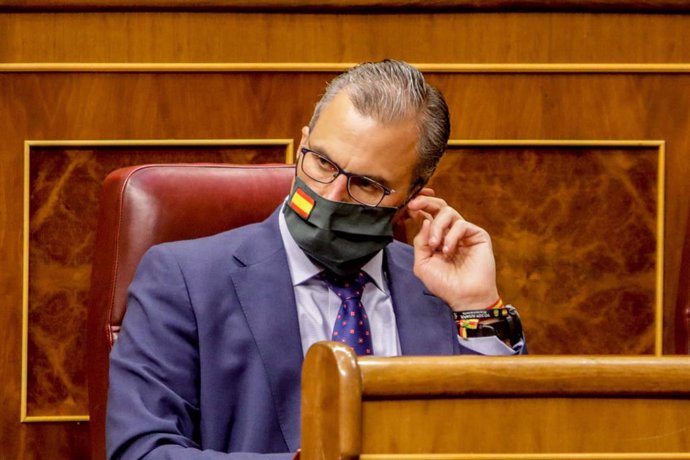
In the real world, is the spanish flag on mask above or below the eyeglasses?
below

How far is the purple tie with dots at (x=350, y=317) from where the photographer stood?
3.39 ft

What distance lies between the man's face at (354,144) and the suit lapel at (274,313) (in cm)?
8

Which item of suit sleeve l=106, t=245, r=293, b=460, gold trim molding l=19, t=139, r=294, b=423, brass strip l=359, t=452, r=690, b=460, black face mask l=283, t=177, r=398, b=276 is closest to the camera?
brass strip l=359, t=452, r=690, b=460

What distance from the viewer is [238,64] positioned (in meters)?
1.46

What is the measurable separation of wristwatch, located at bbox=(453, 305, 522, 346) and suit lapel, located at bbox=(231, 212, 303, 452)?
7.9 inches

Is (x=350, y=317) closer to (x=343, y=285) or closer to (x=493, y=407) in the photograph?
(x=343, y=285)

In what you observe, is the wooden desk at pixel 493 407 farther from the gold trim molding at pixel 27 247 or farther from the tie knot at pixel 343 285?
the gold trim molding at pixel 27 247

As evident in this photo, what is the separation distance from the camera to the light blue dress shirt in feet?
3.42

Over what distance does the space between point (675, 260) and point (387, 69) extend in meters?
0.64

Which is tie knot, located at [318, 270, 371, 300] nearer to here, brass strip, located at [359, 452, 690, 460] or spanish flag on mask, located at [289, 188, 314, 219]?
spanish flag on mask, located at [289, 188, 314, 219]

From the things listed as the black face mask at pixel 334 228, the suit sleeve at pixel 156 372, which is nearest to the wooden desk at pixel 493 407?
the suit sleeve at pixel 156 372

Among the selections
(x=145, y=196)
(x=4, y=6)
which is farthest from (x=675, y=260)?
(x=4, y=6)

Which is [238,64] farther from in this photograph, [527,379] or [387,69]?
[527,379]

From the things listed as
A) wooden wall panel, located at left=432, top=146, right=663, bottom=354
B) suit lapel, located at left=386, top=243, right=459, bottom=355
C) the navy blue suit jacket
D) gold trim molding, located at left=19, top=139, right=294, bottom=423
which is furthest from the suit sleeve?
wooden wall panel, located at left=432, top=146, right=663, bottom=354
